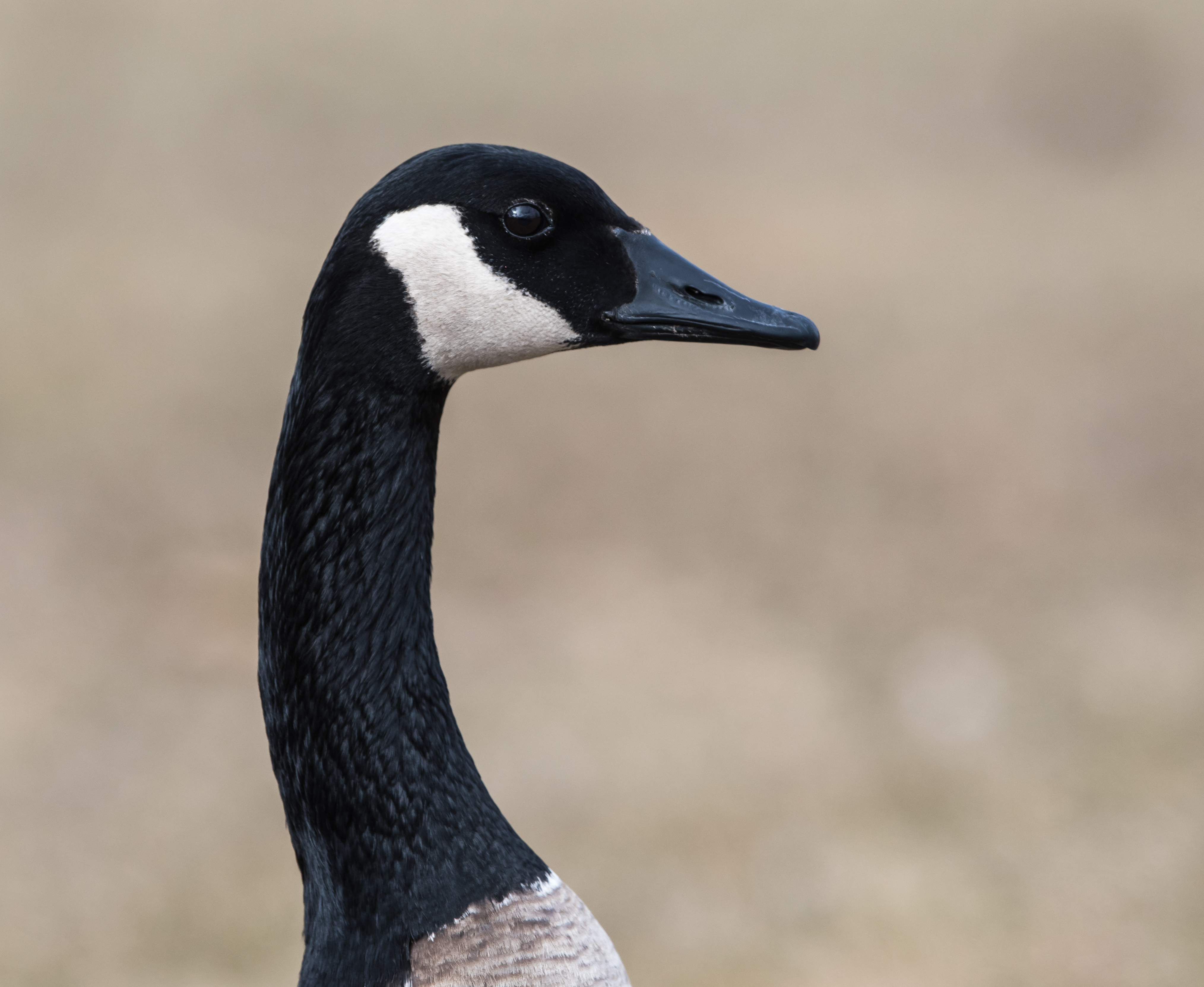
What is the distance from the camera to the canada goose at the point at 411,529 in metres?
1.59

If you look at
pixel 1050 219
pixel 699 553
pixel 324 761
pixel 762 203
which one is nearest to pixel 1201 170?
pixel 1050 219

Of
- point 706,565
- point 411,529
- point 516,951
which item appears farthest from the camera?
point 706,565

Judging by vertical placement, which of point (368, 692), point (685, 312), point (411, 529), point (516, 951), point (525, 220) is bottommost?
point (516, 951)

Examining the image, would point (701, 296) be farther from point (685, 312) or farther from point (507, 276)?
point (507, 276)

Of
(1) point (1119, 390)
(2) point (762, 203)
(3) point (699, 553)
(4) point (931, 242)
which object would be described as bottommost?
(3) point (699, 553)

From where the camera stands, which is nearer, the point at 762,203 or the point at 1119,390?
the point at 1119,390

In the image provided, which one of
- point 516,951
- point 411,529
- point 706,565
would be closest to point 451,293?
point 411,529

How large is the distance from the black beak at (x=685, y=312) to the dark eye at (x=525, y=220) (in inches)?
4.9

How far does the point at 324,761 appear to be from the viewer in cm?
167

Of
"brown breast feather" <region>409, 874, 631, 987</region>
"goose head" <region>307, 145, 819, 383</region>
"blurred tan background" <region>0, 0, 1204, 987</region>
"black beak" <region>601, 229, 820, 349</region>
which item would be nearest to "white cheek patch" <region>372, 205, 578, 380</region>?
"goose head" <region>307, 145, 819, 383</region>

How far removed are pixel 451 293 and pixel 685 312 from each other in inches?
13.3

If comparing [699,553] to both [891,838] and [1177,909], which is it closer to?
[891,838]

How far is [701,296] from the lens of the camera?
1735mm

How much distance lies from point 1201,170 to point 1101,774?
9586 mm
